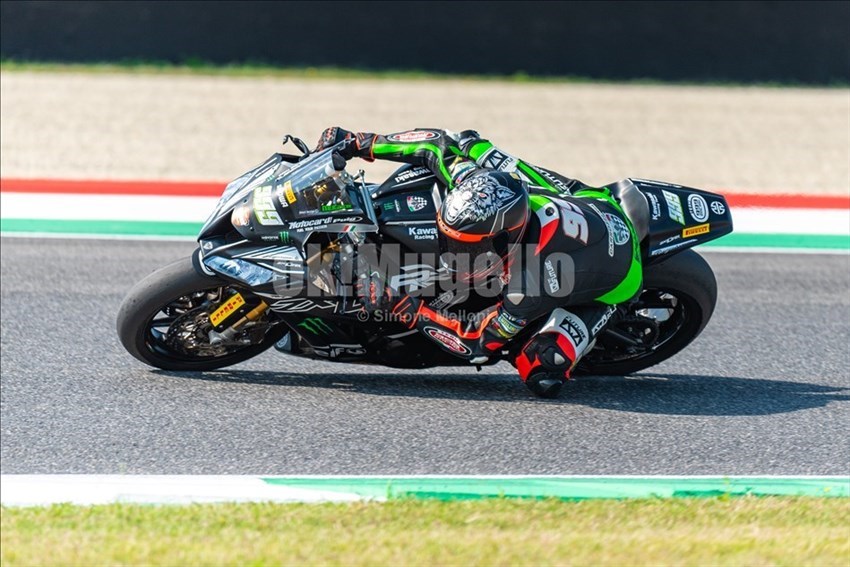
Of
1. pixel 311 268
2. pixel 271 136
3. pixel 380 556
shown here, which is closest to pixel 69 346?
pixel 311 268

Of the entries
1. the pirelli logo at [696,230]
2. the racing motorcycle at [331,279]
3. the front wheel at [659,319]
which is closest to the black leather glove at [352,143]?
the racing motorcycle at [331,279]

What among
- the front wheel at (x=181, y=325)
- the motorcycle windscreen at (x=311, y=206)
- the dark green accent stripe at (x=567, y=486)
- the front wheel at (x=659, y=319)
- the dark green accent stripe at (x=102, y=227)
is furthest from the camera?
the dark green accent stripe at (x=102, y=227)

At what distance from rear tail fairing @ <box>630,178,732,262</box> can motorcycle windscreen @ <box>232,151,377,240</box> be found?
1.40 metres

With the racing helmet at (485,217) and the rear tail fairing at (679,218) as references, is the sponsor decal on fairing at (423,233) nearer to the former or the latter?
the racing helmet at (485,217)

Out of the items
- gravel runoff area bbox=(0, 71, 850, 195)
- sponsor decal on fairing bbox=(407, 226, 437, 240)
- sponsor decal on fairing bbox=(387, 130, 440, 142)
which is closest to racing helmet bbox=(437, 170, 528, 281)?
sponsor decal on fairing bbox=(407, 226, 437, 240)

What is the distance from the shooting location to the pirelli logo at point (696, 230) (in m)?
5.55

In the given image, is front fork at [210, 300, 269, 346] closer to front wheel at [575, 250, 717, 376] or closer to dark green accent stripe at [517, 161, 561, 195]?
dark green accent stripe at [517, 161, 561, 195]

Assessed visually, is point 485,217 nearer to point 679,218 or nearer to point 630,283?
point 630,283

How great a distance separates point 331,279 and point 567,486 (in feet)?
4.96

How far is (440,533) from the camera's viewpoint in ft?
13.1

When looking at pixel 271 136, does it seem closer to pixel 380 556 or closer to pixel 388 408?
pixel 388 408

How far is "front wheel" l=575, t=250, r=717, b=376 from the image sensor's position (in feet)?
18.5

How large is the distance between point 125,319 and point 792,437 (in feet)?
10.6

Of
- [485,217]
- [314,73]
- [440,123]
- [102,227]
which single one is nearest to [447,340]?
[485,217]
